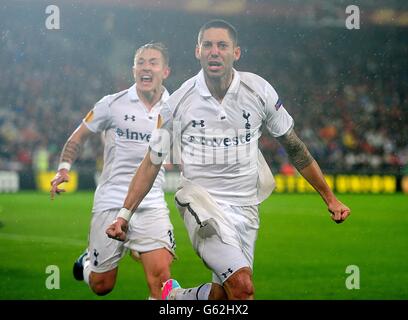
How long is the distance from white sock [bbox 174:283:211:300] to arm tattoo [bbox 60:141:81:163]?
61.2 inches

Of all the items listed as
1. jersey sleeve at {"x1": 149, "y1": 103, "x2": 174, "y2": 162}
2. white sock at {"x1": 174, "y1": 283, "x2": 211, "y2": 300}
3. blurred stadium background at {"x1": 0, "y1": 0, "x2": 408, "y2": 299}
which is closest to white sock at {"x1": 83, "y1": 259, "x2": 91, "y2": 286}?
white sock at {"x1": 174, "y1": 283, "x2": 211, "y2": 300}

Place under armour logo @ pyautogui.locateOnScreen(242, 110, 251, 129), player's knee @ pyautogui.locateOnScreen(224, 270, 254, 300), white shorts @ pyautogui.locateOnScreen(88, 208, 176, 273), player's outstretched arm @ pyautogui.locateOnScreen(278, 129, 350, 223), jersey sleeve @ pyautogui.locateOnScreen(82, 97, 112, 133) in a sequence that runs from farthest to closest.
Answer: jersey sleeve @ pyautogui.locateOnScreen(82, 97, 112, 133) → white shorts @ pyautogui.locateOnScreen(88, 208, 176, 273) → player's outstretched arm @ pyautogui.locateOnScreen(278, 129, 350, 223) → under armour logo @ pyautogui.locateOnScreen(242, 110, 251, 129) → player's knee @ pyautogui.locateOnScreen(224, 270, 254, 300)

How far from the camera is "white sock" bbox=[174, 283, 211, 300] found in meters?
5.76

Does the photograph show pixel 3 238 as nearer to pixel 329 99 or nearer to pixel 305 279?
pixel 305 279

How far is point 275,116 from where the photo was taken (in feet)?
19.1

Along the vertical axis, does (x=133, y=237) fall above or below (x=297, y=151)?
below

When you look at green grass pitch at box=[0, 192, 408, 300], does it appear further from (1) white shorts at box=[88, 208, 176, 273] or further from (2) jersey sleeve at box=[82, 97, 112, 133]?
(2) jersey sleeve at box=[82, 97, 112, 133]

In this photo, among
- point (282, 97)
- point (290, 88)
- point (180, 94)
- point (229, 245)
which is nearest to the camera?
point (229, 245)

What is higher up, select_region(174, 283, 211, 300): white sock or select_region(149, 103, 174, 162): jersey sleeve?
select_region(149, 103, 174, 162): jersey sleeve

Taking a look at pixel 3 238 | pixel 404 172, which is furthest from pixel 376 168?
pixel 3 238

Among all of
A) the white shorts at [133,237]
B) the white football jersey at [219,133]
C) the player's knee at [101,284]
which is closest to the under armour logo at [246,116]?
the white football jersey at [219,133]

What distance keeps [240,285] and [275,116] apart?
120 centimetres

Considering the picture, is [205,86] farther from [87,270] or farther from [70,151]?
[87,270]

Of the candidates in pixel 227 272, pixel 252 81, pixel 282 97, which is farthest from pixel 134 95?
pixel 282 97
